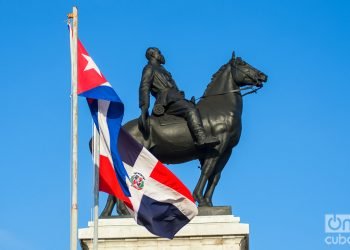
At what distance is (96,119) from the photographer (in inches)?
717

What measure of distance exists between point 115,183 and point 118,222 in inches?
203

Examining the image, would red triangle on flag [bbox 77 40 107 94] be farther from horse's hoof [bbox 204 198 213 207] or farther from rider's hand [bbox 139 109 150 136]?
horse's hoof [bbox 204 198 213 207]

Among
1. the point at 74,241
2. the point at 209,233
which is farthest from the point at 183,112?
the point at 74,241

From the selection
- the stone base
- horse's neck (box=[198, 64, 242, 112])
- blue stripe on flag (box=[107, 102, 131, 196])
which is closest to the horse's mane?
horse's neck (box=[198, 64, 242, 112])

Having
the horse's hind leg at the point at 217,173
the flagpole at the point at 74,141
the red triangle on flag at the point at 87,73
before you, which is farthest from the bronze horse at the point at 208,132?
the flagpole at the point at 74,141

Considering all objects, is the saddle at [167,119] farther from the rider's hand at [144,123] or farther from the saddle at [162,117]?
the rider's hand at [144,123]

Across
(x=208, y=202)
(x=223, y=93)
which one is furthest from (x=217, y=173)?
(x=223, y=93)

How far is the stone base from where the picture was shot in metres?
23.3

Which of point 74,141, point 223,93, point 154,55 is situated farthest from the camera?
point 154,55

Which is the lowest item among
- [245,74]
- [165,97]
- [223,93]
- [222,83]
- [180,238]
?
[180,238]

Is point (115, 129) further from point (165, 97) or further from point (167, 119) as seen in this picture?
point (165, 97)

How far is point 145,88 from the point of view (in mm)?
24812

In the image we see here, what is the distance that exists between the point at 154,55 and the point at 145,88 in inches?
46.0

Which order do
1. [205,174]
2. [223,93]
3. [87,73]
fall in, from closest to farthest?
[87,73], [205,174], [223,93]
